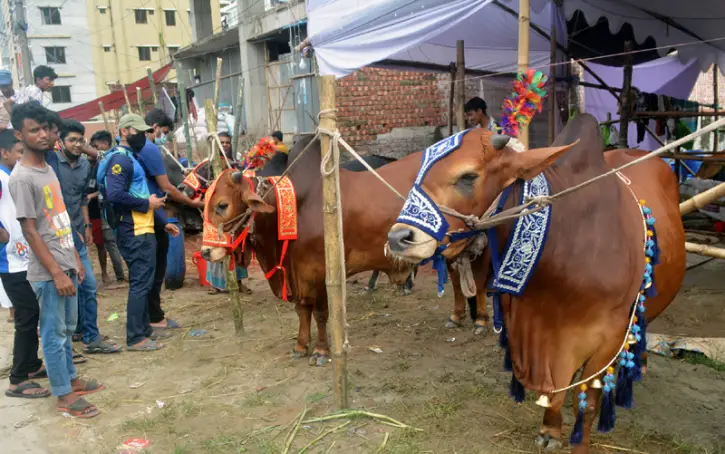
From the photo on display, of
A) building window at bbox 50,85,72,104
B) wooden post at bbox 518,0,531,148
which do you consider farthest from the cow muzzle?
building window at bbox 50,85,72,104

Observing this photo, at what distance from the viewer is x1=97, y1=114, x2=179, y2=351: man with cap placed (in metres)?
4.69

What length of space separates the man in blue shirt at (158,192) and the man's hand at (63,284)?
1.64 m

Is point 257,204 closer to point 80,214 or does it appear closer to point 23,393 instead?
point 23,393

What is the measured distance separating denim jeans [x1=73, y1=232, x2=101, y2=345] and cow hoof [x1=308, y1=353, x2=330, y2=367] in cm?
203

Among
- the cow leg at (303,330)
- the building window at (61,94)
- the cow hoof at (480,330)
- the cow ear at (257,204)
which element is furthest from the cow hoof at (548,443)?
the building window at (61,94)

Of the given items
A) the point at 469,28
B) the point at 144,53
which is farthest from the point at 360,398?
the point at 144,53

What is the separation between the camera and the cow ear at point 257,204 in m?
4.27

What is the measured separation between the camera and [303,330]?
4.64 meters

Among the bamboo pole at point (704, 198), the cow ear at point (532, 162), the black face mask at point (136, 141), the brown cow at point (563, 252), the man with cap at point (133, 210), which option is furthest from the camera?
the black face mask at point (136, 141)

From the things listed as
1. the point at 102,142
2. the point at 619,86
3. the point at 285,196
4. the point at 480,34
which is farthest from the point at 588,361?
the point at 619,86

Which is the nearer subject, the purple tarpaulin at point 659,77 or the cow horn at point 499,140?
the cow horn at point 499,140

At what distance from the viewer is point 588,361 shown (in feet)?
8.75

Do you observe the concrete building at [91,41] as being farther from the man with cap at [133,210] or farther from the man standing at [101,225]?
the man with cap at [133,210]

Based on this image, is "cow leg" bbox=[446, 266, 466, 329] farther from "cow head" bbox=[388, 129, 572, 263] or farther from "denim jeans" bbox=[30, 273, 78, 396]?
"denim jeans" bbox=[30, 273, 78, 396]
